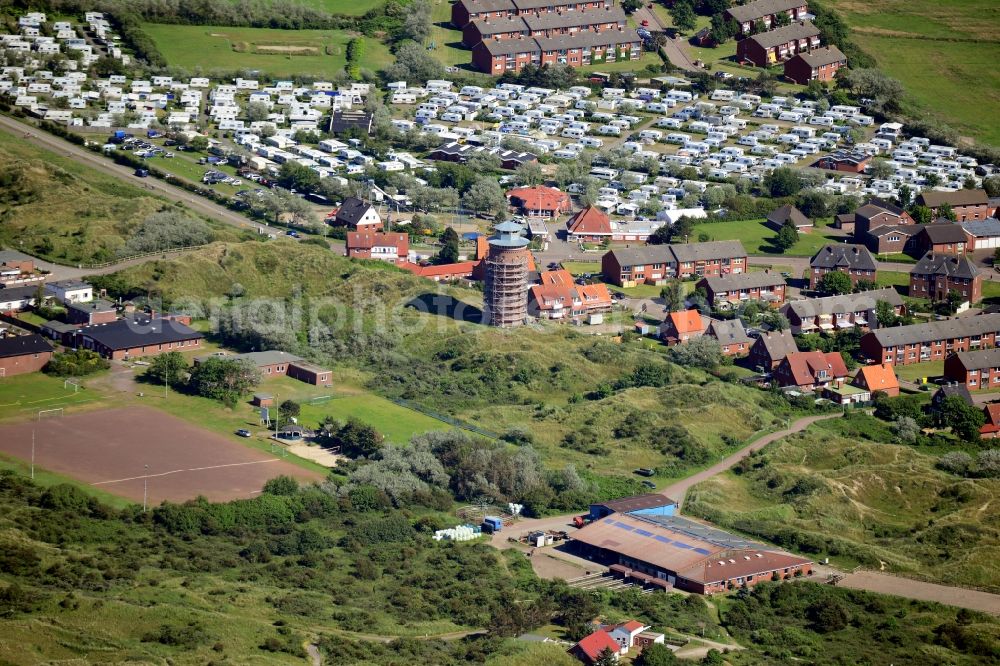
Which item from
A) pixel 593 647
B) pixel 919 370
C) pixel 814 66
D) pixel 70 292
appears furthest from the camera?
pixel 814 66

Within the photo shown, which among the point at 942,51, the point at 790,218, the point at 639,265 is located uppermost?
the point at 942,51

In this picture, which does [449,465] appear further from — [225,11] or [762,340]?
[225,11]

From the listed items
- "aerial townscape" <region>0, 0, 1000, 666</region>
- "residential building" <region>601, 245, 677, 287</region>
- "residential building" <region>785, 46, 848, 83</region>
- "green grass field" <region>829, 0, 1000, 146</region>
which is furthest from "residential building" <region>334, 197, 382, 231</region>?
"green grass field" <region>829, 0, 1000, 146</region>

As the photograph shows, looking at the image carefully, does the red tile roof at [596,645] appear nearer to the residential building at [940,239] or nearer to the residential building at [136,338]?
the residential building at [136,338]

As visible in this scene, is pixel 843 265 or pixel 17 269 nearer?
pixel 17 269

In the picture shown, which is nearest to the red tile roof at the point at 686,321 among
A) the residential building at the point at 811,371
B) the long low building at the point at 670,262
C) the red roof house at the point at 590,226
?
the residential building at the point at 811,371

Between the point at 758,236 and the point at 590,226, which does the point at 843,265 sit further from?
the point at 590,226

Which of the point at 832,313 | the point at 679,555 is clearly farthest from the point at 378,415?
the point at 832,313
